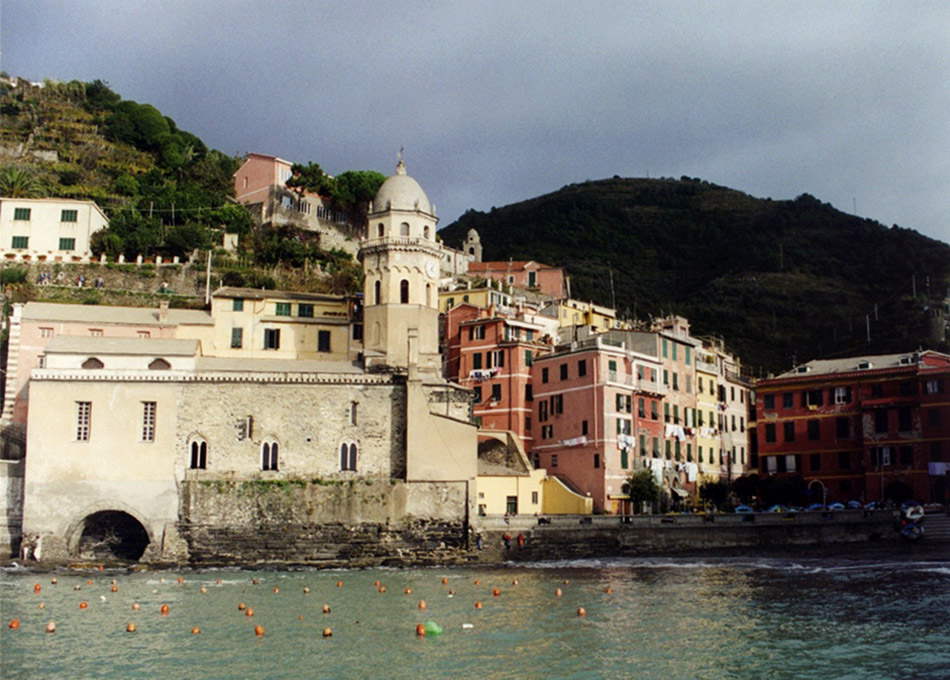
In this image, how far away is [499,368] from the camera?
7062cm

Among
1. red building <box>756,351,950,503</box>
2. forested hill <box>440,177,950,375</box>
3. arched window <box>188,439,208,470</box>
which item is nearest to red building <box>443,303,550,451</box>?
red building <box>756,351,950,503</box>

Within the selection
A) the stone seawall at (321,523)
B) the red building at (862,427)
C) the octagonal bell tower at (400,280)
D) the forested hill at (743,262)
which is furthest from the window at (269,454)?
the forested hill at (743,262)

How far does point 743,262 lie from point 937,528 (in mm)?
93312

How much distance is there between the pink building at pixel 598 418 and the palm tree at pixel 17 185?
44.4 meters

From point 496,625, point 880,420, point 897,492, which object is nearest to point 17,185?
point 496,625

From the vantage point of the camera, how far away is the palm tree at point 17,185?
267 feet

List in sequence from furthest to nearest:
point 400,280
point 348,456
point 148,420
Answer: point 400,280
point 348,456
point 148,420

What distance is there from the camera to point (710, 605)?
118ft

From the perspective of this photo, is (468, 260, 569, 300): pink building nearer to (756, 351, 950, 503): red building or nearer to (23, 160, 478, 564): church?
(756, 351, 950, 503): red building

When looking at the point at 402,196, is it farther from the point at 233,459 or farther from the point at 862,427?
the point at 862,427

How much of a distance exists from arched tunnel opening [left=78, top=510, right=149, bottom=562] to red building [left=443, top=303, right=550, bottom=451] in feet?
81.4

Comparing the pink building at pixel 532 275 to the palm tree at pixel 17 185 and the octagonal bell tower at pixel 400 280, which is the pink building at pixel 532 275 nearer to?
the octagonal bell tower at pixel 400 280

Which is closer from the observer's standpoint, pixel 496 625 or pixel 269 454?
pixel 496 625

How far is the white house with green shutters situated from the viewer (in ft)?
244
